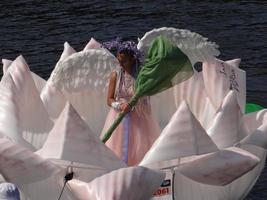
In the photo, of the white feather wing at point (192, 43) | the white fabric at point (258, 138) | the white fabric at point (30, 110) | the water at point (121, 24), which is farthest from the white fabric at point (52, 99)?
the water at point (121, 24)

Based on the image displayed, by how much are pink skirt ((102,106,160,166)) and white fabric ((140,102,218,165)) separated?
108 cm

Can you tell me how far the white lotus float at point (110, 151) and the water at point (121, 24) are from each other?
16.4 ft

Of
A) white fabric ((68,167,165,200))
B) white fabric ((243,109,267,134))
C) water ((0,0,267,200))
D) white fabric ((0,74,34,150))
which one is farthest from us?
water ((0,0,267,200))

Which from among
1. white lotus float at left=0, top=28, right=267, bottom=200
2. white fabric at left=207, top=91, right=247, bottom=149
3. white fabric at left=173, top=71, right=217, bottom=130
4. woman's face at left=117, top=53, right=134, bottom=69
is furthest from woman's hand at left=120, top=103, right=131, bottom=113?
white fabric at left=173, top=71, right=217, bottom=130

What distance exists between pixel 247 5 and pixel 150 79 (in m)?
10.7

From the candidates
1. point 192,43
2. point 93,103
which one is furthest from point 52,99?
point 192,43

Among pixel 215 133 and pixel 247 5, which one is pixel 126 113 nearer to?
pixel 215 133

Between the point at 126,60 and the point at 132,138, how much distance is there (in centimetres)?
87

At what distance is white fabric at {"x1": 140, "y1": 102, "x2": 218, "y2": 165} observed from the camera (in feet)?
27.3

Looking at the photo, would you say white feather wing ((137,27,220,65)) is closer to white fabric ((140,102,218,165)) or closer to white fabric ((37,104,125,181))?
white fabric ((140,102,218,165))

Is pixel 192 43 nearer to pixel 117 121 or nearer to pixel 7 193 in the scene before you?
pixel 117 121

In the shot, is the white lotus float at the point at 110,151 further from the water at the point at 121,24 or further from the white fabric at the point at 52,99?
the water at the point at 121,24

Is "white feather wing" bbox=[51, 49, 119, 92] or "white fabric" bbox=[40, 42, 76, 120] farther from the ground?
"white feather wing" bbox=[51, 49, 119, 92]

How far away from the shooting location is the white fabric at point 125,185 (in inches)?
314
